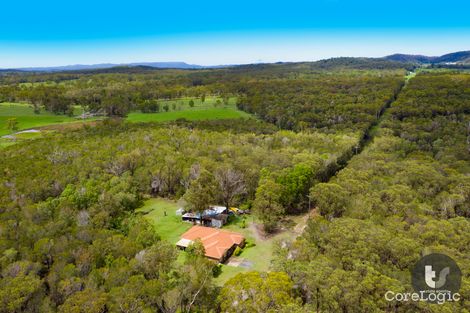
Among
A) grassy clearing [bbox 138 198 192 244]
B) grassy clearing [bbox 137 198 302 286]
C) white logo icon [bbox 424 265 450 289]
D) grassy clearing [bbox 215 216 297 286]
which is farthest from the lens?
grassy clearing [bbox 138 198 192 244]

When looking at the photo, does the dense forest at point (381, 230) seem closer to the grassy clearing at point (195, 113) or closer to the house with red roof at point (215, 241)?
the house with red roof at point (215, 241)

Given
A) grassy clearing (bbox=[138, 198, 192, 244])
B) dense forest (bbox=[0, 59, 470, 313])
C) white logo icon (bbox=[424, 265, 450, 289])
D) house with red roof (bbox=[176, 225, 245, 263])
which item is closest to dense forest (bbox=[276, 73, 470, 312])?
dense forest (bbox=[0, 59, 470, 313])

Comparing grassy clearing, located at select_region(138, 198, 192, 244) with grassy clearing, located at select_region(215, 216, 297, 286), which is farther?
grassy clearing, located at select_region(138, 198, 192, 244)

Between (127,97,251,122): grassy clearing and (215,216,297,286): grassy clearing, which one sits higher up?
(127,97,251,122): grassy clearing

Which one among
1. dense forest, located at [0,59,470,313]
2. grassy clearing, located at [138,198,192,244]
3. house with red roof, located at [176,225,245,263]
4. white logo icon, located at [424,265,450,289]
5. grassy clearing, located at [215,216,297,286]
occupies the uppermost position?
white logo icon, located at [424,265,450,289]

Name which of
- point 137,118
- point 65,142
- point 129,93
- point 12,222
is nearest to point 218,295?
point 12,222

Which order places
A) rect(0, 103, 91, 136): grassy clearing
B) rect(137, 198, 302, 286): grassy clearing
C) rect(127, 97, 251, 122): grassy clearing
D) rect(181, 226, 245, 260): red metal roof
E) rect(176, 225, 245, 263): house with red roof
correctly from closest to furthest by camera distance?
rect(137, 198, 302, 286): grassy clearing, rect(176, 225, 245, 263): house with red roof, rect(181, 226, 245, 260): red metal roof, rect(0, 103, 91, 136): grassy clearing, rect(127, 97, 251, 122): grassy clearing

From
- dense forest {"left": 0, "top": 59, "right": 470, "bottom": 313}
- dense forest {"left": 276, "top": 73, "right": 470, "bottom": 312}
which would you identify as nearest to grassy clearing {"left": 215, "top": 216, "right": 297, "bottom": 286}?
dense forest {"left": 0, "top": 59, "right": 470, "bottom": 313}

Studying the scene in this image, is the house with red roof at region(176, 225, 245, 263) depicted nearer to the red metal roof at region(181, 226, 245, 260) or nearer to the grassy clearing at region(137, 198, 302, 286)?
the red metal roof at region(181, 226, 245, 260)
